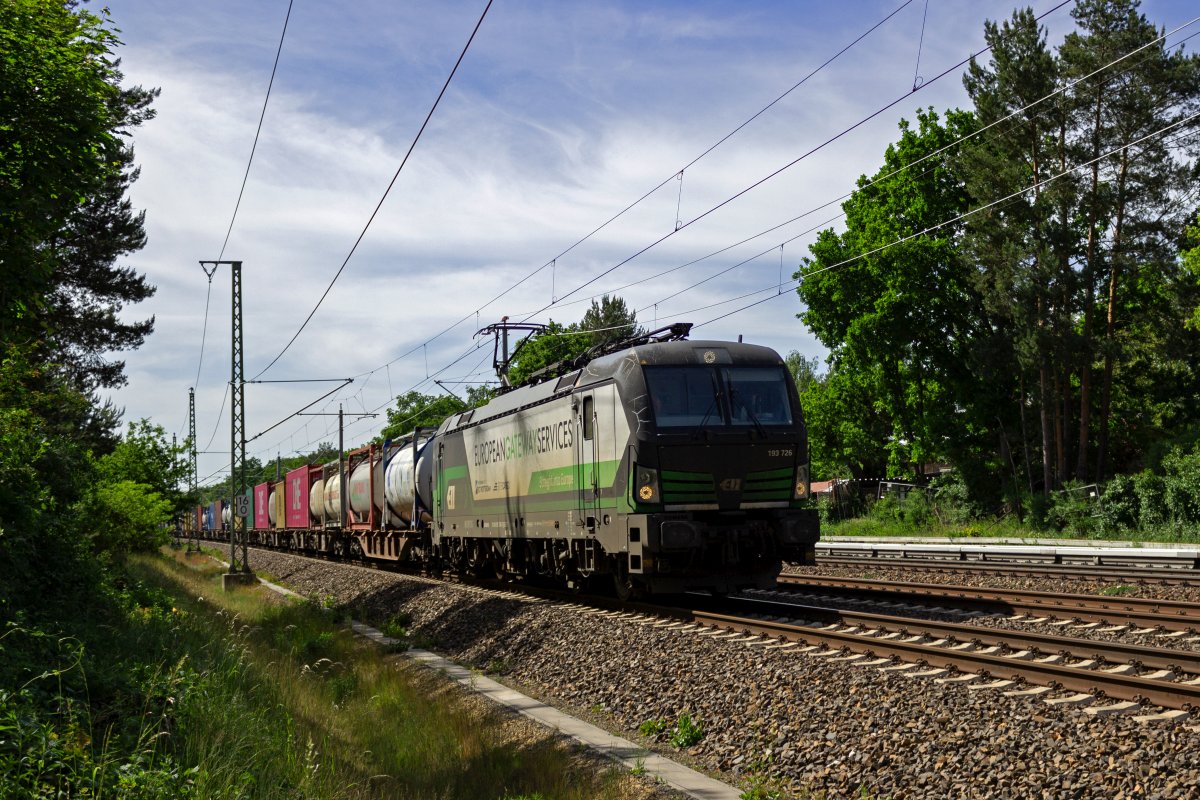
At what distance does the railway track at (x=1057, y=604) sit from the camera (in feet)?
37.2

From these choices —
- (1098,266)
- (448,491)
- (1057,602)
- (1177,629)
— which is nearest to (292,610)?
(448,491)

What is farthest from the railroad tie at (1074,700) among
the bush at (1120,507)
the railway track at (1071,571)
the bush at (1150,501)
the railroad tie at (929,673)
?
the bush at (1120,507)

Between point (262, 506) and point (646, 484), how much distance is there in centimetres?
4614

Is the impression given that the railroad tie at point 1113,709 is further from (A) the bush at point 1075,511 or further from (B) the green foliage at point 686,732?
(A) the bush at point 1075,511

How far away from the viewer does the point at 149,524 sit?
2938cm

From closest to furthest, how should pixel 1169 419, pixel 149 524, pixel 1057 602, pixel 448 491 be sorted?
pixel 1057 602, pixel 448 491, pixel 149 524, pixel 1169 419

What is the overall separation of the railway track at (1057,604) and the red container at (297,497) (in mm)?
28996

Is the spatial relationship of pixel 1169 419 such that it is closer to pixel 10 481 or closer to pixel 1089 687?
pixel 1089 687

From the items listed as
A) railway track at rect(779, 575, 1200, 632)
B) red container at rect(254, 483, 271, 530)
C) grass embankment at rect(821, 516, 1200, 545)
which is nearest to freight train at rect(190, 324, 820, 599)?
railway track at rect(779, 575, 1200, 632)

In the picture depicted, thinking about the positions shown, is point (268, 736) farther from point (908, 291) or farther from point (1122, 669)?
point (908, 291)

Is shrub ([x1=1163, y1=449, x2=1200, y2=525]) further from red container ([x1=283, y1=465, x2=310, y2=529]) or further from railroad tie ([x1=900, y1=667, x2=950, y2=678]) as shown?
red container ([x1=283, y1=465, x2=310, y2=529])

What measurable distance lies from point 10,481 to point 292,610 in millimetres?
9895

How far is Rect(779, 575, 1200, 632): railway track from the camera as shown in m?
11.3

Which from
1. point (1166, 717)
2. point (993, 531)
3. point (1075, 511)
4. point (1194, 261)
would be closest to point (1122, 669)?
point (1166, 717)
